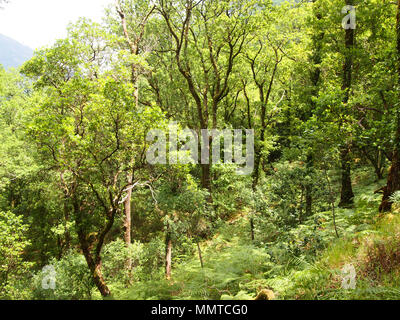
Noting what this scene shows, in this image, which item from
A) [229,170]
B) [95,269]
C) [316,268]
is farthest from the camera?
[229,170]

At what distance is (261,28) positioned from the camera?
1359 centimetres

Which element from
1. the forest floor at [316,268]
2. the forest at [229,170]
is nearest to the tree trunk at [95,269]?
the forest at [229,170]

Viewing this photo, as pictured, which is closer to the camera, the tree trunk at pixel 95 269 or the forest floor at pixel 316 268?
the forest floor at pixel 316 268

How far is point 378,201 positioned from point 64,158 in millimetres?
10053

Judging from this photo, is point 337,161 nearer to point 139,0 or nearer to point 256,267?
point 256,267

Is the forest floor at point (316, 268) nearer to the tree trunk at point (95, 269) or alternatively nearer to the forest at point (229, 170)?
the forest at point (229, 170)

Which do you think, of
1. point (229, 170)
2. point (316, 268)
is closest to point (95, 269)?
point (316, 268)

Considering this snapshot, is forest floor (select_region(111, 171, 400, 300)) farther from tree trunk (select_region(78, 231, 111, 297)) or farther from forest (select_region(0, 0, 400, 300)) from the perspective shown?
tree trunk (select_region(78, 231, 111, 297))

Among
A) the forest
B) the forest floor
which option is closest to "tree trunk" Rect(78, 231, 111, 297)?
the forest

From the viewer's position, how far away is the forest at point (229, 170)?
5.71m

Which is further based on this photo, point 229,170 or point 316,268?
point 229,170

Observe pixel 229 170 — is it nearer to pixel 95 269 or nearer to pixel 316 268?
pixel 95 269

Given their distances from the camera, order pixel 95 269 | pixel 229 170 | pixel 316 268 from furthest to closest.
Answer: pixel 229 170, pixel 95 269, pixel 316 268

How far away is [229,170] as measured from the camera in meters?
14.9
